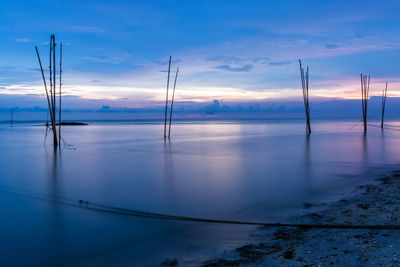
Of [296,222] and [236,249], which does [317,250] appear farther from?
[296,222]

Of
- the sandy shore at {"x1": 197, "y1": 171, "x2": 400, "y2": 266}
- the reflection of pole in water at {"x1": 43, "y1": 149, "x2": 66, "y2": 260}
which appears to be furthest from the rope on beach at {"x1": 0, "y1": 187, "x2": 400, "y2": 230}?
the reflection of pole in water at {"x1": 43, "y1": 149, "x2": 66, "y2": 260}

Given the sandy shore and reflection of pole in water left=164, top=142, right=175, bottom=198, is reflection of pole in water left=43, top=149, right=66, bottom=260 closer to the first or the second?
the sandy shore

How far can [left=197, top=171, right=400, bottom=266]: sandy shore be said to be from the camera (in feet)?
9.86

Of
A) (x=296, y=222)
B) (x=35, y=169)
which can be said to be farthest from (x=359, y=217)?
(x=35, y=169)

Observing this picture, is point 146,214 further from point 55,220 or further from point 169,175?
point 169,175

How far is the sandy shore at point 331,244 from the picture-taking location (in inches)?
118

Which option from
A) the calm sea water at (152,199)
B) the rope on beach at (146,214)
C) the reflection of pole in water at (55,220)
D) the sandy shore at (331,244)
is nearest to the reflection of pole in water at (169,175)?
the calm sea water at (152,199)

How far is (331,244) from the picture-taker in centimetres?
345

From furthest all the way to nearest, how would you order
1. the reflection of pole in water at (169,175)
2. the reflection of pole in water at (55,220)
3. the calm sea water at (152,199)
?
the reflection of pole in water at (169,175)
the reflection of pole in water at (55,220)
the calm sea water at (152,199)

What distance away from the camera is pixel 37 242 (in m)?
4.07

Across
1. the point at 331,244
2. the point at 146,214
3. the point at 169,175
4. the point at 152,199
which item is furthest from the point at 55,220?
the point at 169,175

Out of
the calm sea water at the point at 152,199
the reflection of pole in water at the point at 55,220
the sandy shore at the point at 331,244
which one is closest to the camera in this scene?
the sandy shore at the point at 331,244

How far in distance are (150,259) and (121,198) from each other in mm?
2983

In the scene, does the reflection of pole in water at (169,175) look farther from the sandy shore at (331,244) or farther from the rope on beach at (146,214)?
the sandy shore at (331,244)
